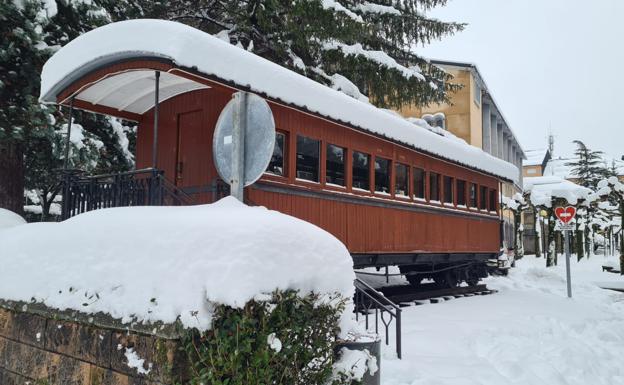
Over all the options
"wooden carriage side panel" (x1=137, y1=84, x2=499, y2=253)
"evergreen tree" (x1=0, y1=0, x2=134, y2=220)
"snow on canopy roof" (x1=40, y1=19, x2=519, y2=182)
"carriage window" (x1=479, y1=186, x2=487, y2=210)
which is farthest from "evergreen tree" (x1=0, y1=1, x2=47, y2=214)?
"carriage window" (x1=479, y1=186, x2=487, y2=210)

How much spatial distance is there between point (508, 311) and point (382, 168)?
11.6 ft

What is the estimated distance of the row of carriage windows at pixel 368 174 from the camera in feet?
25.6

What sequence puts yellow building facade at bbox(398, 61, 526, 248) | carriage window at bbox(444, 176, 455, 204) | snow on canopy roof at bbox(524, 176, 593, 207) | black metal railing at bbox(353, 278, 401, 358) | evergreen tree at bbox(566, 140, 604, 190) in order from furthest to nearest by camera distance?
evergreen tree at bbox(566, 140, 604, 190) < yellow building facade at bbox(398, 61, 526, 248) < snow on canopy roof at bbox(524, 176, 593, 207) < carriage window at bbox(444, 176, 455, 204) < black metal railing at bbox(353, 278, 401, 358)

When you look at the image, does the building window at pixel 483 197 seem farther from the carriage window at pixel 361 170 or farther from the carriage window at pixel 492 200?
the carriage window at pixel 361 170

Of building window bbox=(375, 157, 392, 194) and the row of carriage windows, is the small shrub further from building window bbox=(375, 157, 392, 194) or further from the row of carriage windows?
building window bbox=(375, 157, 392, 194)

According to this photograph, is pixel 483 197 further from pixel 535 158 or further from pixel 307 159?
pixel 535 158

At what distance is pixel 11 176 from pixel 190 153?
5.41m

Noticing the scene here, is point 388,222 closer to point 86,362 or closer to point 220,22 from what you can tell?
point 86,362

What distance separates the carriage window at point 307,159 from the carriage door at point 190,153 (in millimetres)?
1402

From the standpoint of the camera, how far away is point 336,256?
3633 millimetres

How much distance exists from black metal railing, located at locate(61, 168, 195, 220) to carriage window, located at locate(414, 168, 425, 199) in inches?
199

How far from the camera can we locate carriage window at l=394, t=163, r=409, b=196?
993 cm

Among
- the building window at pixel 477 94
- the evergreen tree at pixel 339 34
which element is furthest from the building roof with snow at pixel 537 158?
the evergreen tree at pixel 339 34

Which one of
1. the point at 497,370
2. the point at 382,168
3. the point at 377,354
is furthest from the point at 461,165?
the point at 377,354
